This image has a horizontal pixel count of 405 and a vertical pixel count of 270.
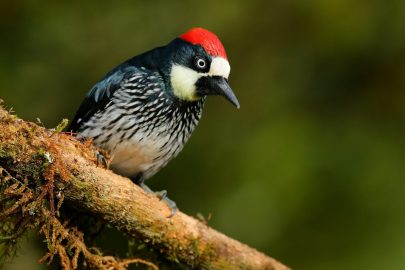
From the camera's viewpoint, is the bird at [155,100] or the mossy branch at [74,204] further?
the bird at [155,100]

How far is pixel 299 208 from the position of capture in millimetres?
4820

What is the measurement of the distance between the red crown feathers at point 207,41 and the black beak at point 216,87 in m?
0.13

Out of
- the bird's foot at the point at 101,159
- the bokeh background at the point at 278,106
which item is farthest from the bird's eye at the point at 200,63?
the bokeh background at the point at 278,106

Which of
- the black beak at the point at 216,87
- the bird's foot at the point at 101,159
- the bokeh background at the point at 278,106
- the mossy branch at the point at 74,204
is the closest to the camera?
the mossy branch at the point at 74,204

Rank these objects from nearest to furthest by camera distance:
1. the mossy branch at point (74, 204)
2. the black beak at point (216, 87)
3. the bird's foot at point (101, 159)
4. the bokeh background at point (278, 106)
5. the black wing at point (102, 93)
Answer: the mossy branch at point (74, 204) → the bird's foot at point (101, 159) → the black beak at point (216, 87) → the black wing at point (102, 93) → the bokeh background at point (278, 106)

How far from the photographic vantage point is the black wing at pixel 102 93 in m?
3.75

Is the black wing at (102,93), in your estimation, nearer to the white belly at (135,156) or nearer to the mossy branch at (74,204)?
the white belly at (135,156)

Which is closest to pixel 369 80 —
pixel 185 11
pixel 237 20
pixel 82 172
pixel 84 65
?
pixel 237 20

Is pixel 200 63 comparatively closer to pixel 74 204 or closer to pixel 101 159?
pixel 101 159

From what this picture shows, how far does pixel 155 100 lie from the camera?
3.67 m

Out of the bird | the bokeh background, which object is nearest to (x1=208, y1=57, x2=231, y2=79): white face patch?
the bird

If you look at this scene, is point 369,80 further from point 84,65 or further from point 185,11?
point 84,65

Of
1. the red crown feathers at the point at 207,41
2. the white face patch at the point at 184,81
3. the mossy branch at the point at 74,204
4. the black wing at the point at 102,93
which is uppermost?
the red crown feathers at the point at 207,41

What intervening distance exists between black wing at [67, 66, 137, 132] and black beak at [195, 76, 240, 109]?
1.24 feet
